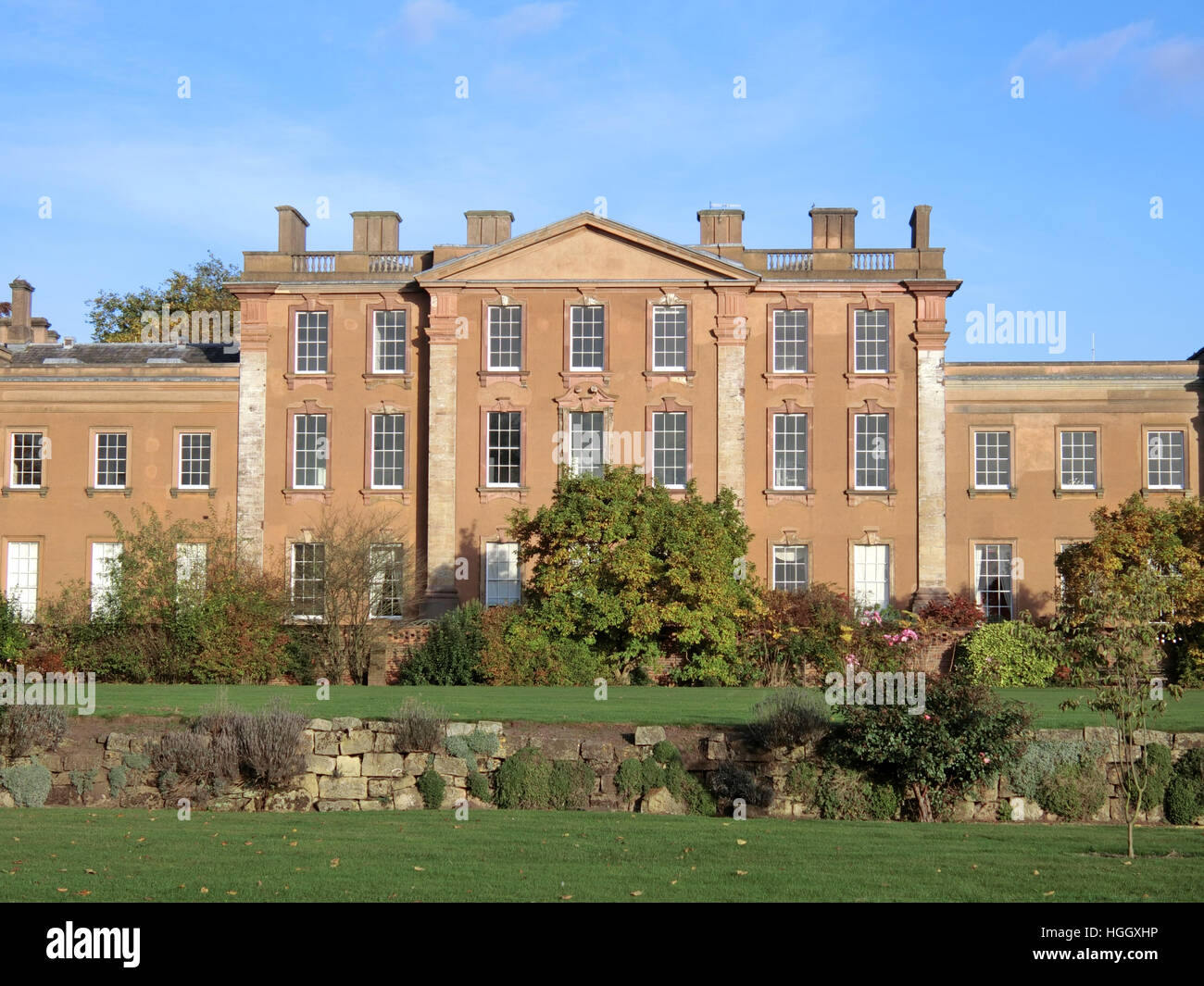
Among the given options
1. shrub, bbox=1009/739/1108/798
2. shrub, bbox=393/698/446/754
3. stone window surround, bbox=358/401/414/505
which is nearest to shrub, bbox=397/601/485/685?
stone window surround, bbox=358/401/414/505

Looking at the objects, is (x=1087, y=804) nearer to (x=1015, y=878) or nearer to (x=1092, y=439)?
(x=1015, y=878)

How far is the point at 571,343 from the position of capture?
1409 inches

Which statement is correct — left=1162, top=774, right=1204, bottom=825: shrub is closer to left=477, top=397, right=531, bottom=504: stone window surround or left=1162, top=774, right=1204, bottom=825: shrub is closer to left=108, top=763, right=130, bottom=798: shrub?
left=108, top=763, right=130, bottom=798: shrub

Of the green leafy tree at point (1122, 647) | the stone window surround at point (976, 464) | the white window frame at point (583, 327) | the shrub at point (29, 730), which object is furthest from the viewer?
the stone window surround at point (976, 464)

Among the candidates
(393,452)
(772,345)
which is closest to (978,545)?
(772,345)

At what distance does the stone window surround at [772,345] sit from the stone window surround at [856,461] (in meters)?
1.29

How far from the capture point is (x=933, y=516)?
116ft

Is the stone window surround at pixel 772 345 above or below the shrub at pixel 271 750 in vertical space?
above

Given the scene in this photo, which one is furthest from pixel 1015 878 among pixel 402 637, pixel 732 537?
pixel 402 637

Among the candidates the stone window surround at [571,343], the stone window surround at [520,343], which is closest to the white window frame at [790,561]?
the stone window surround at [571,343]

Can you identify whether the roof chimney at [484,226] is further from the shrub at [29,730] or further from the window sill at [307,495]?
the shrub at [29,730]

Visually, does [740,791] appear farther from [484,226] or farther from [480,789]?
[484,226]

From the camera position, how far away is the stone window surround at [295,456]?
36062 mm

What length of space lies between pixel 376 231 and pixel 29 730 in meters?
22.9
